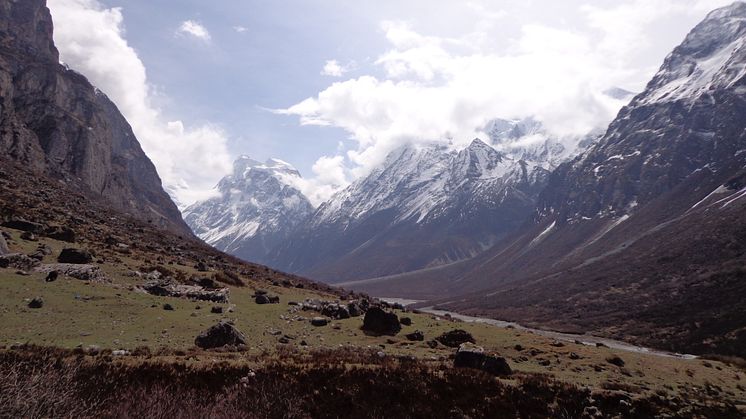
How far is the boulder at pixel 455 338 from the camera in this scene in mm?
39719

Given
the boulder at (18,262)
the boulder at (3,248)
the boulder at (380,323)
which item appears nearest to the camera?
the boulder at (18,262)

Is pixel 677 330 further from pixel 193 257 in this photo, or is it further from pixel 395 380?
pixel 395 380

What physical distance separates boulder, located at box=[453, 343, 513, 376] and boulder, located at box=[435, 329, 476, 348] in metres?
9.68

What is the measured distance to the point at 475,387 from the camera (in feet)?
80.7

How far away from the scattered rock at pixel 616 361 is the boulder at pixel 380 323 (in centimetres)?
1721

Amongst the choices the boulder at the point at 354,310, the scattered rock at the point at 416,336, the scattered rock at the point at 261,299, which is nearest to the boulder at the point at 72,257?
the scattered rock at the point at 261,299

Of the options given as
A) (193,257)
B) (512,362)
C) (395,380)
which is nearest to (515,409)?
(395,380)

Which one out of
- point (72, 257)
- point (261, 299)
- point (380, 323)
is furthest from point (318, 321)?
point (72, 257)

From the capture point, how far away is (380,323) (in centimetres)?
4169

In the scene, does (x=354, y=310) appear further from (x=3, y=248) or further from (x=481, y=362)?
(x=3, y=248)

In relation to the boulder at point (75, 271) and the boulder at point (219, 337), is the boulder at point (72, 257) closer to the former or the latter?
the boulder at point (75, 271)

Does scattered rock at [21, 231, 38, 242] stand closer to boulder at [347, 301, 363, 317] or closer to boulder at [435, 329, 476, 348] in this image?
boulder at [347, 301, 363, 317]

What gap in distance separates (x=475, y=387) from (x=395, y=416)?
5.71 meters

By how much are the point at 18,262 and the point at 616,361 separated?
162 ft
